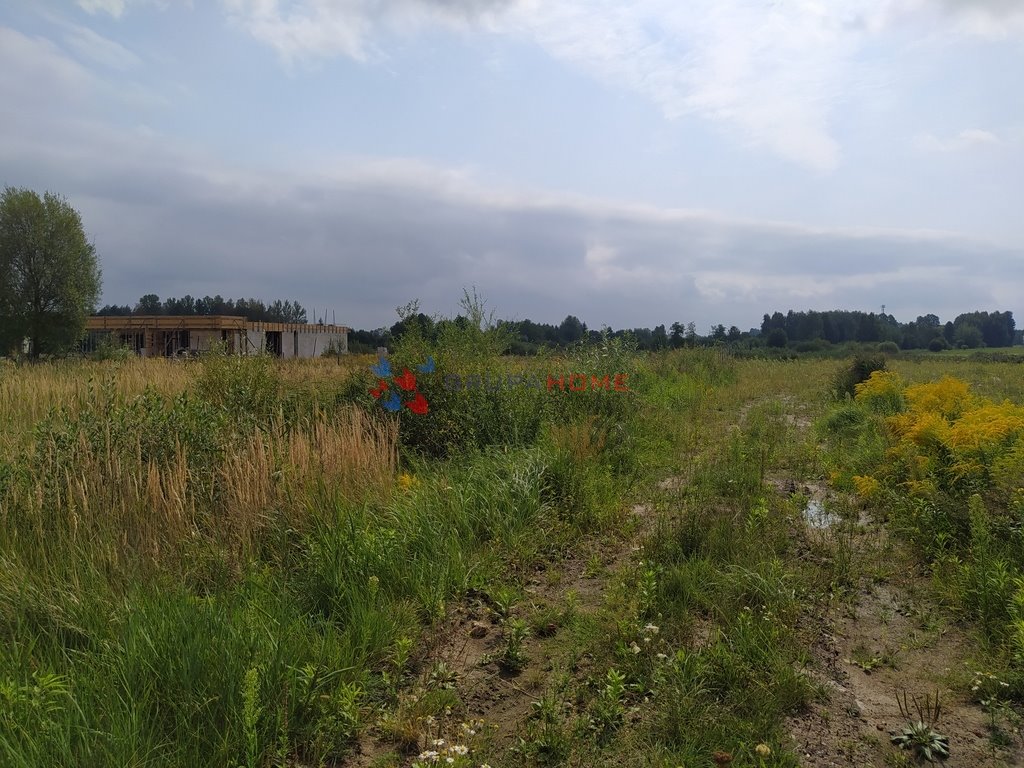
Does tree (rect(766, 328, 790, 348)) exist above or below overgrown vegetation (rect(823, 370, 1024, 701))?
above

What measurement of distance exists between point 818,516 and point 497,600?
294cm

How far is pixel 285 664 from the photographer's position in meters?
2.56

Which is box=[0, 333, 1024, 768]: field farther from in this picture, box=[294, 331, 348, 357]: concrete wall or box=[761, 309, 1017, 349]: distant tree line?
box=[761, 309, 1017, 349]: distant tree line

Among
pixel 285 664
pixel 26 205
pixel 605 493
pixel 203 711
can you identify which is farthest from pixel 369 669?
pixel 26 205

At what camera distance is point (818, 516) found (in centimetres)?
507

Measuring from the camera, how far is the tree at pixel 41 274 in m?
28.6

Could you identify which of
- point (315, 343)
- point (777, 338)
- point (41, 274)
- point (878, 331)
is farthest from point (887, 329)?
point (41, 274)

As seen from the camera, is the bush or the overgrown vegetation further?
the bush

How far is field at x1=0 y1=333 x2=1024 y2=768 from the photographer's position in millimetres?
2395

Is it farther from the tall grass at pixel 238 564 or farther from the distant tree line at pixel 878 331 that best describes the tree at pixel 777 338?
the tall grass at pixel 238 564

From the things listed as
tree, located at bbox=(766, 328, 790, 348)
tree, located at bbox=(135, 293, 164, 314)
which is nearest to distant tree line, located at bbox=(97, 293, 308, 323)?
tree, located at bbox=(135, 293, 164, 314)

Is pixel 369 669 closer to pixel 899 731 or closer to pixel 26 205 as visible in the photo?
pixel 899 731

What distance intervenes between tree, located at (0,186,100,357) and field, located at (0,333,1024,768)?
2999 centimetres

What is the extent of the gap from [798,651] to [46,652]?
135 inches
